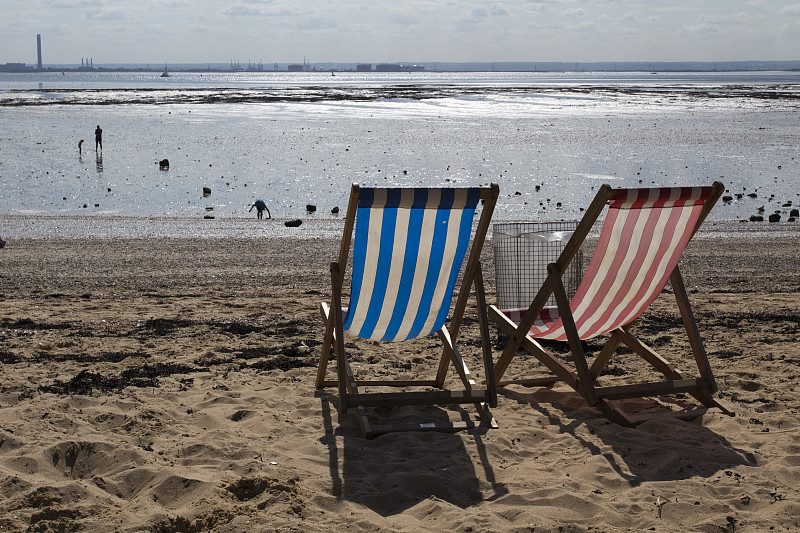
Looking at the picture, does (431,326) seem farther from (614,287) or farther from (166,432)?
(166,432)

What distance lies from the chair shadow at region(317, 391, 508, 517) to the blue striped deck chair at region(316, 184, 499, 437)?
10 cm

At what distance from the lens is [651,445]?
12.4ft

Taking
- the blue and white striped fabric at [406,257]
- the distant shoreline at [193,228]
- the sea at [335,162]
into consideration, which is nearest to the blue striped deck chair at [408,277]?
the blue and white striped fabric at [406,257]

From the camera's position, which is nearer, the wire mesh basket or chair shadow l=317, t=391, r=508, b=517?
chair shadow l=317, t=391, r=508, b=517

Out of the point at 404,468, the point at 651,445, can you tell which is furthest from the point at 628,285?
the point at 404,468

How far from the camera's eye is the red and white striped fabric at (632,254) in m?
3.89

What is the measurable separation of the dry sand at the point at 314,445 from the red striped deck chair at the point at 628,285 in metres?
0.19

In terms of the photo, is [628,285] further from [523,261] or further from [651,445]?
[523,261]

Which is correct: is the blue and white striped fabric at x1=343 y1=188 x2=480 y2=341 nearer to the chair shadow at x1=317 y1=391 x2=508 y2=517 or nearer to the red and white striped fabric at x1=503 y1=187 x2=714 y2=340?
the chair shadow at x1=317 y1=391 x2=508 y2=517

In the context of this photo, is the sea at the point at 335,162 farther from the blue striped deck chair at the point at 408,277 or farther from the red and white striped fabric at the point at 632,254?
the red and white striped fabric at the point at 632,254

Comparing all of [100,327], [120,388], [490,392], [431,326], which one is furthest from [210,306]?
[490,392]

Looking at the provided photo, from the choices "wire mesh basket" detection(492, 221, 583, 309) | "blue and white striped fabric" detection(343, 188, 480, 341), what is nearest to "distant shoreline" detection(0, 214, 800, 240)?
"wire mesh basket" detection(492, 221, 583, 309)

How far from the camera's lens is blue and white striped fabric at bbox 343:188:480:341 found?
3.84m

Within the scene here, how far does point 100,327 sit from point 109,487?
9.88ft
